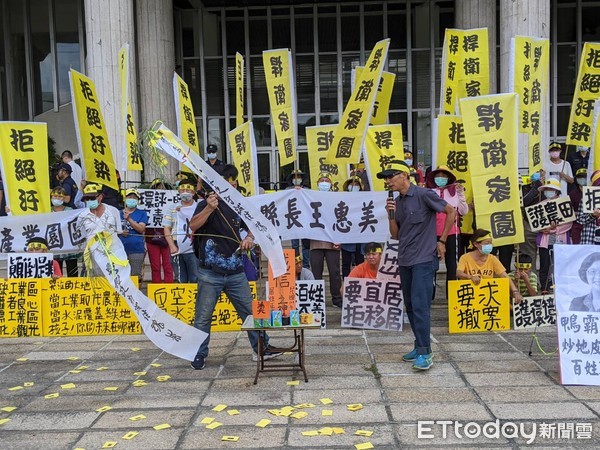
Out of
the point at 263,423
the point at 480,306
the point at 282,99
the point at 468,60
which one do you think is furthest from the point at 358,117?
the point at 263,423

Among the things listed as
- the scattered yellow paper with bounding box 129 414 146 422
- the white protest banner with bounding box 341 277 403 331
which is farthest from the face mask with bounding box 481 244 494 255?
the scattered yellow paper with bounding box 129 414 146 422

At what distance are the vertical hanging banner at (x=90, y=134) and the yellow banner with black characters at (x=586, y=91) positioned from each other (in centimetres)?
724

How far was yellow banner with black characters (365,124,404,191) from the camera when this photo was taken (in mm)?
9141

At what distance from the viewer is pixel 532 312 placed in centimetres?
734

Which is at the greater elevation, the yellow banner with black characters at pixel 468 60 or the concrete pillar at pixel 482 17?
the concrete pillar at pixel 482 17

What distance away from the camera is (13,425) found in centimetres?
477

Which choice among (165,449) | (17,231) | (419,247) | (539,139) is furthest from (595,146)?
(17,231)

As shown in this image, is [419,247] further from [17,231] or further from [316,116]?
[316,116]

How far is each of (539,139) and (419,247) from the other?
442 cm

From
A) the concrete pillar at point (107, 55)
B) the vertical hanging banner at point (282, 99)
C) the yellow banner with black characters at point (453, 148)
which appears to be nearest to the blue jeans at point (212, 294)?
the yellow banner with black characters at point (453, 148)

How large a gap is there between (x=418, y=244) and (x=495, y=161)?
199cm

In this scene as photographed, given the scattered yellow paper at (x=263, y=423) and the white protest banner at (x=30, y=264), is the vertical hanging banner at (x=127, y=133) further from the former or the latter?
the scattered yellow paper at (x=263, y=423)

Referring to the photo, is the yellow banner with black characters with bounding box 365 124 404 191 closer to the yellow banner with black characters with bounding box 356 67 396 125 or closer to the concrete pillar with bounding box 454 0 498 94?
the yellow banner with black characters with bounding box 356 67 396 125

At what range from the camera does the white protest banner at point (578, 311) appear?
5.38 metres
